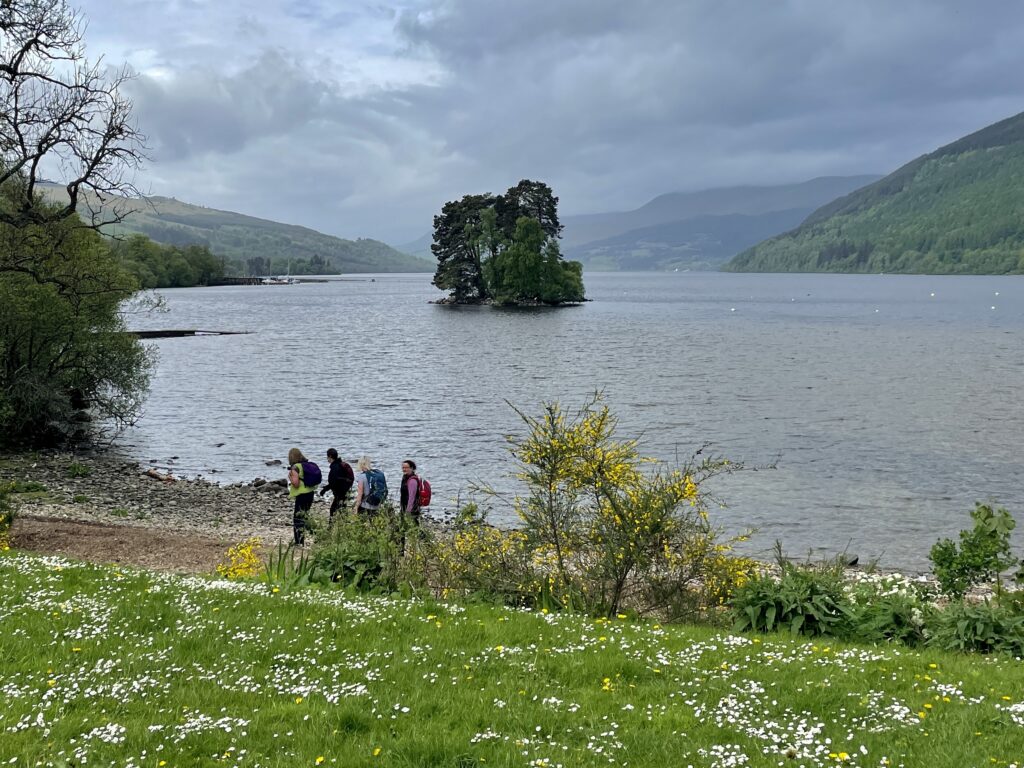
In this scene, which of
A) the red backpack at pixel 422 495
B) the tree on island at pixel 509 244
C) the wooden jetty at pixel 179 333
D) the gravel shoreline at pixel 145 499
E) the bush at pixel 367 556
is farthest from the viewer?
the tree on island at pixel 509 244

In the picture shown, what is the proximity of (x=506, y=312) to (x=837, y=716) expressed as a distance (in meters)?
126

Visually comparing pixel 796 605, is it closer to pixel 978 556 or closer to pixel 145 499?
pixel 978 556

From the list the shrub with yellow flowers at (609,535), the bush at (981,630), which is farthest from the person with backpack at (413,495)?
the bush at (981,630)

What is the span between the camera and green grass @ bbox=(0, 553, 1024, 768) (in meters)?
6.71

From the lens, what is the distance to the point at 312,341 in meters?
93.8

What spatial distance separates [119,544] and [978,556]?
1981cm

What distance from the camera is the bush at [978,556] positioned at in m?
13.1

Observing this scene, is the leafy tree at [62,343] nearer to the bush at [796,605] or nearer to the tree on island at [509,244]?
the bush at [796,605]

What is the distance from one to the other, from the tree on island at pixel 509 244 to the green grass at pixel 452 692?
400 ft

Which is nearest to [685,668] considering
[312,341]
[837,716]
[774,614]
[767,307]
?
[837,716]

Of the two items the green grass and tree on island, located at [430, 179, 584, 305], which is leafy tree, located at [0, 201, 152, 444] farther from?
tree on island, located at [430, 179, 584, 305]

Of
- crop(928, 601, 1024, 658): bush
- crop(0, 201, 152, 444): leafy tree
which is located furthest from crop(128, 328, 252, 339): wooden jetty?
crop(928, 601, 1024, 658): bush

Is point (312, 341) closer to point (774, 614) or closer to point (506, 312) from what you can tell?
point (506, 312)

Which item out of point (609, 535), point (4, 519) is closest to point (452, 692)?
point (609, 535)
